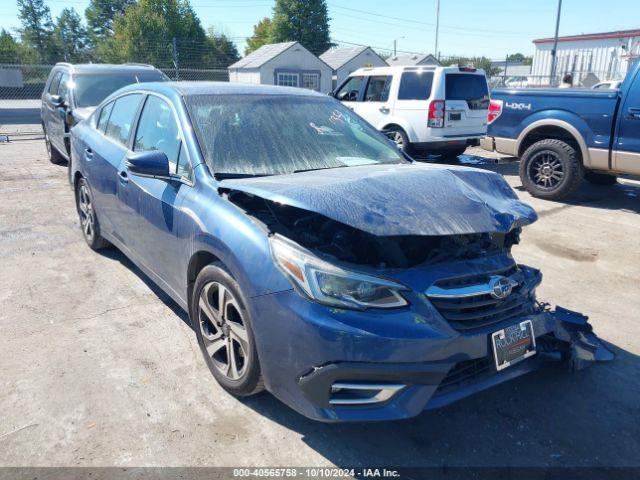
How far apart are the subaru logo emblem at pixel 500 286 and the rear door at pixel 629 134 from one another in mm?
5456

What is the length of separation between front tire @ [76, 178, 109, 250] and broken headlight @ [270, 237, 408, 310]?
325cm

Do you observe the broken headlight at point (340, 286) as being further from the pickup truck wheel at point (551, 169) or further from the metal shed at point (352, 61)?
the metal shed at point (352, 61)

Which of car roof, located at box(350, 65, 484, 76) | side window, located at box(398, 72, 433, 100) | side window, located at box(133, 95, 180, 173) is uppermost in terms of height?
car roof, located at box(350, 65, 484, 76)

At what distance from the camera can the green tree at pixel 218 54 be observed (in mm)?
40312

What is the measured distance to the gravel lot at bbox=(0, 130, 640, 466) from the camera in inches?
98.9

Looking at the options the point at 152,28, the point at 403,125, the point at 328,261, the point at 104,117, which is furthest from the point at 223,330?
the point at 152,28

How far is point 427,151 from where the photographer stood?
34.1 ft

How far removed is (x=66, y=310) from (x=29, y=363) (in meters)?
0.78

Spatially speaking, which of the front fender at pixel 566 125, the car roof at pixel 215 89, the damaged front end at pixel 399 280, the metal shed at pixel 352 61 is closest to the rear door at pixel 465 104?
the front fender at pixel 566 125

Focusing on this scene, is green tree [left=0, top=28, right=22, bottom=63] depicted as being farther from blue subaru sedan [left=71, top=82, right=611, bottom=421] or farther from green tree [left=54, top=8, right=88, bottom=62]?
blue subaru sedan [left=71, top=82, right=611, bottom=421]

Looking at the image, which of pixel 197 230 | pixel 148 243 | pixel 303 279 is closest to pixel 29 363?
pixel 148 243

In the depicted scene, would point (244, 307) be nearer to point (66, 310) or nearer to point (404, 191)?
point (404, 191)

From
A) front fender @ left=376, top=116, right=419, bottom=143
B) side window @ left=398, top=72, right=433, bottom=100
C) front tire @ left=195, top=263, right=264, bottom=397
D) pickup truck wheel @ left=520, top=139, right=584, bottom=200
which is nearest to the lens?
front tire @ left=195, top=263, right=264, bottom=397

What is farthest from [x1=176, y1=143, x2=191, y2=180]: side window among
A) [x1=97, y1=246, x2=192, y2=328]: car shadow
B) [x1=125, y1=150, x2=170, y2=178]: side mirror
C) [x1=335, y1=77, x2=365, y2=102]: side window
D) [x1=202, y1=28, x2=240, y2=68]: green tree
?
[x1=202, y1=28, x2=240, y2=68]: green tree
